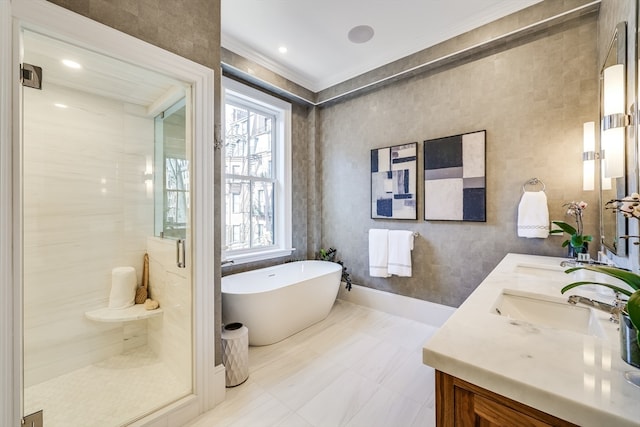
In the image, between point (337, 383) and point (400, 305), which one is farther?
point (400, 305)

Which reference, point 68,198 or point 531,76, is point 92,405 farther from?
point 531,76

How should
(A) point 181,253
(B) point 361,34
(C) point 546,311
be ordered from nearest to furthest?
(C) point 546,311 → (A) point 181,253 → (B) point 361,34

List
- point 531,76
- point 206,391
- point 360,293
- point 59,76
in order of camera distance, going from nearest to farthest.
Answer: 1. point 206,391
2. point 59,76
3. point 531,76
4. point 360,293

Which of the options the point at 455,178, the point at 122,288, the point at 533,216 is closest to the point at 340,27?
the point at 455,178

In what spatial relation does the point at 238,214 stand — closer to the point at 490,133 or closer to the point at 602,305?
the point at 490,133

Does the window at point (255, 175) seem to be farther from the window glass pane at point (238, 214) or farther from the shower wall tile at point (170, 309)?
the shower wall tile at point (170, 309)

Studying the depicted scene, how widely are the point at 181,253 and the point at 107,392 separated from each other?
3.52ft

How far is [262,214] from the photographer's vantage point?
10.9 ft

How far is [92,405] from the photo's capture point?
167 cm

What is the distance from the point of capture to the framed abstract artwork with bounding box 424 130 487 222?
2.42 m

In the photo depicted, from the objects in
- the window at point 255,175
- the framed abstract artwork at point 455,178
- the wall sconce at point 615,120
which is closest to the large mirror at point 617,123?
the wall sconce at point 615,120

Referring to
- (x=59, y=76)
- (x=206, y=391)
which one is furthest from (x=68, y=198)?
(x=206, y=391)

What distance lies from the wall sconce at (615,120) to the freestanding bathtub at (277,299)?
7.24 ft

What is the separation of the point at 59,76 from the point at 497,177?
3.48 m
